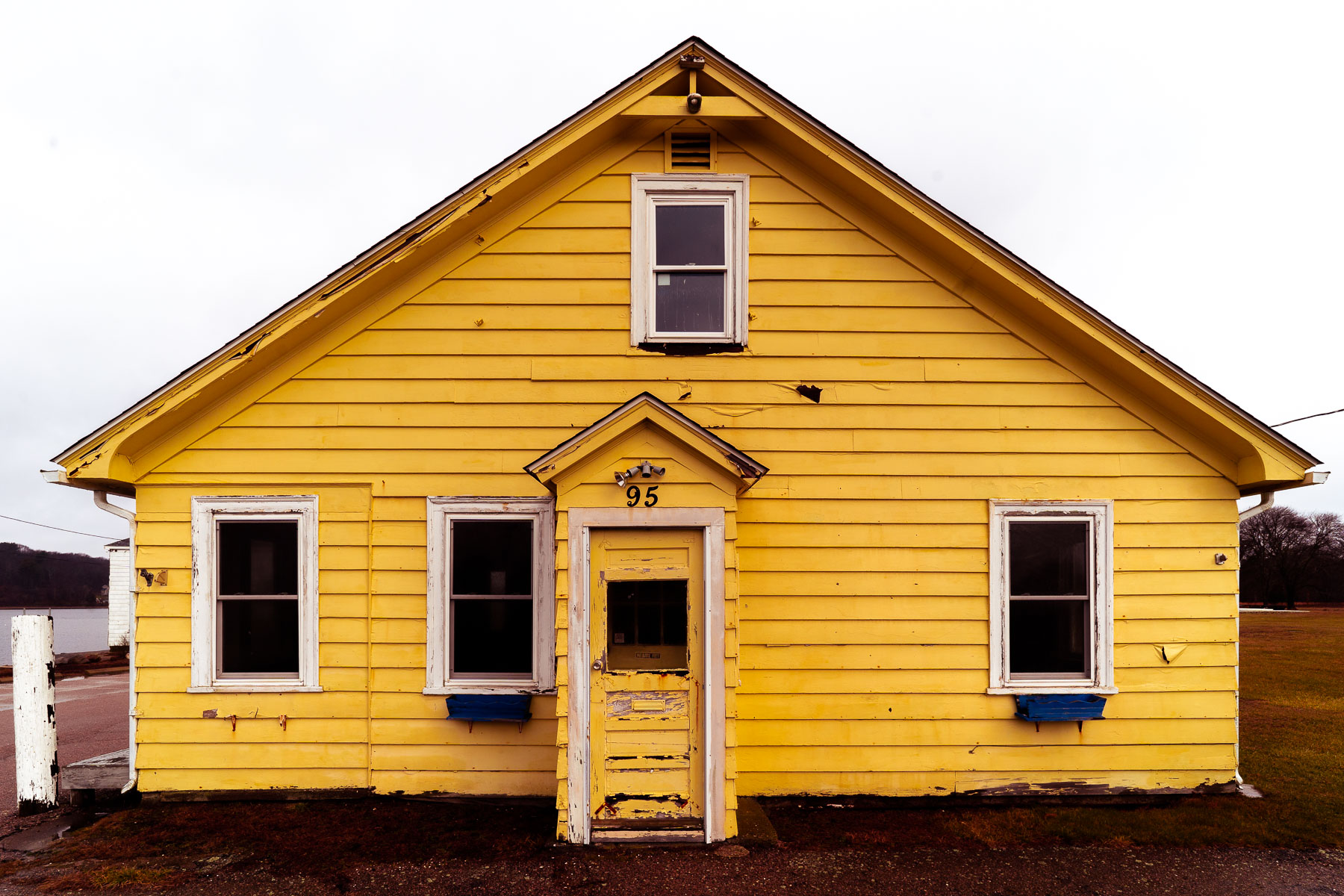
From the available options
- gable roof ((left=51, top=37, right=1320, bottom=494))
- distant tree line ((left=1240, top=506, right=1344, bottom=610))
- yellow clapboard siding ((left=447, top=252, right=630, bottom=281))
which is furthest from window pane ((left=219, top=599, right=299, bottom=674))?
distant tree line ((left=1240, top=506, right=1344, bottom=610))

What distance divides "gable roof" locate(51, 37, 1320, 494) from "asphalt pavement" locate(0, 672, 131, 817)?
3.90m

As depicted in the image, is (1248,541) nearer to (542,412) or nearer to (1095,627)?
(1095,627)

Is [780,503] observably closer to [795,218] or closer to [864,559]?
[864,559]

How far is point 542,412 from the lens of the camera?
6.46 m

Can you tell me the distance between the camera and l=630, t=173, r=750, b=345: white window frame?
654cm

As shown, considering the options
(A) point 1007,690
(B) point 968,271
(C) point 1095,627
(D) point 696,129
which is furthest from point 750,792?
(D) point 696,129

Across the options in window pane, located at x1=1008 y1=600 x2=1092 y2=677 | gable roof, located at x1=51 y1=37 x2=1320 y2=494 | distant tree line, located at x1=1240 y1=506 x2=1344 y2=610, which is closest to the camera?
gable roof, located at x1=51 y1=37 x2=1320 y2=494

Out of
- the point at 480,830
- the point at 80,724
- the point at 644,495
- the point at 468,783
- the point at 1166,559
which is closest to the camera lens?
the point at 644,495

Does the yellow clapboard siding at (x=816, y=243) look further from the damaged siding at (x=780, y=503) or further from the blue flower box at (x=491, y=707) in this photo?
the blue flower box at (x=491, y=707)

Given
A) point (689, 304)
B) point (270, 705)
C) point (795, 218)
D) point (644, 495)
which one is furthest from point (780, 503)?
point (270, 705)

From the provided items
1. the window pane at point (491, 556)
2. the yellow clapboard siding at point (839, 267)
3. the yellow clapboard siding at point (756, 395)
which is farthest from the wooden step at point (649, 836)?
the yellow clapboard siding at point (839, 267)

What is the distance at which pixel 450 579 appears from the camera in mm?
6379

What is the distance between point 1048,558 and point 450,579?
18.0ft

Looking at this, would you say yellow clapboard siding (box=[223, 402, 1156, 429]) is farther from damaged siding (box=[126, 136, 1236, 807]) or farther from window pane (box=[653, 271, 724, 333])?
window pane (box=[653, 271, 724, 333])
